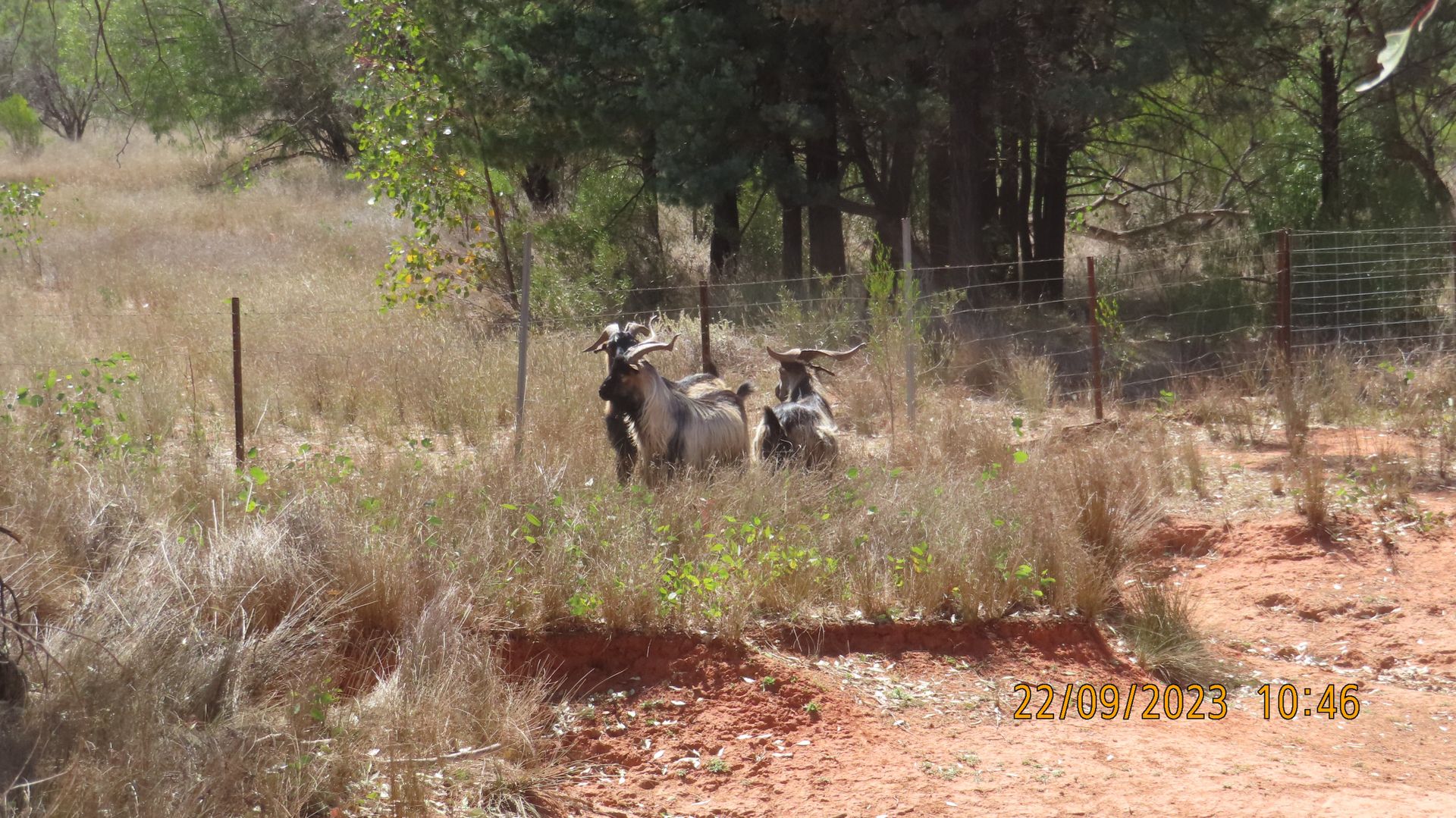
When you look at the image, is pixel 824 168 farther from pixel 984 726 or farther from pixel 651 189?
pixel 984 726

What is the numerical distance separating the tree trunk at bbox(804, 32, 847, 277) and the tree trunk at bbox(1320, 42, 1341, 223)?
637 centimetres

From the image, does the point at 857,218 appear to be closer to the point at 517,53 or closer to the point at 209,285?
the point at 517,53

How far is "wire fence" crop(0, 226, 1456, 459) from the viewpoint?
12711 mm

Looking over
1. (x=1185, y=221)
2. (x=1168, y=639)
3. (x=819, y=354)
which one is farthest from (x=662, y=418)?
(x=1185, y=221)

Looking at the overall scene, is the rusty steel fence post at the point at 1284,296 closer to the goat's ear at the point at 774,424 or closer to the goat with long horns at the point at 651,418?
the goat's ear at the point at 774,424

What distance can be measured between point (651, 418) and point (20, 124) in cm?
3244

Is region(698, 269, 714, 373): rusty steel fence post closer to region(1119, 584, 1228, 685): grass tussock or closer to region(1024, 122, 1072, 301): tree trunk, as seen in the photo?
region(1119, 584, 1228, 685): grass tussock

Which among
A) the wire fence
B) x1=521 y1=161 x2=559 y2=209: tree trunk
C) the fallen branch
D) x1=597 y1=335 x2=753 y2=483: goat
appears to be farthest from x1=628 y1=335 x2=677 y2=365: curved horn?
x1=521 y1=161 x2=559 y2=209: tree trunk

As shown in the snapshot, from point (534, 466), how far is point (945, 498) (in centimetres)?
263

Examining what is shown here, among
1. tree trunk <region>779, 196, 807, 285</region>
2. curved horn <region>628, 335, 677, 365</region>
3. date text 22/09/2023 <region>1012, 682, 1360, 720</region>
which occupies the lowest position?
date text 22/09/2023 <region>1012, 682, 1360, 720</region>

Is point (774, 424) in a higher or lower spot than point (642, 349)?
lower

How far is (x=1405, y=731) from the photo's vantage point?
671 centimetres

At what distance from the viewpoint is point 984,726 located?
6.29 metres

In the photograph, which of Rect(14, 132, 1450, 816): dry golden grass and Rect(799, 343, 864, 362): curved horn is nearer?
Rect(14, 132, 1450, 816): dry golden grass
